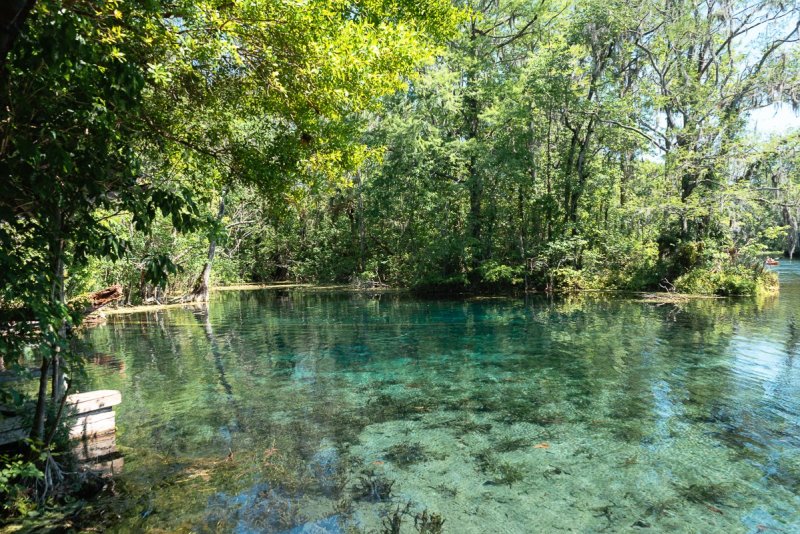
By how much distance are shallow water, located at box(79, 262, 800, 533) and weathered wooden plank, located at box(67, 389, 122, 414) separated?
601mm

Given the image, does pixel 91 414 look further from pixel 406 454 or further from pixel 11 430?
pixel 406 454

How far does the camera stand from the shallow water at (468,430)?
478 cm

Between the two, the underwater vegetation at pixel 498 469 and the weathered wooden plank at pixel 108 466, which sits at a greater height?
the weathered wooden plank at pixel 108 466

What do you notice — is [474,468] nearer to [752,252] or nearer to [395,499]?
[395,499]

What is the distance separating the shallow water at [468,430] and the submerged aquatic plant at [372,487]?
37 mm

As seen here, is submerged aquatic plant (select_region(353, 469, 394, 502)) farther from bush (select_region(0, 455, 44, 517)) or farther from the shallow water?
bush (select_region(0, 455, 44, 517))

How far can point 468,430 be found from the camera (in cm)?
699

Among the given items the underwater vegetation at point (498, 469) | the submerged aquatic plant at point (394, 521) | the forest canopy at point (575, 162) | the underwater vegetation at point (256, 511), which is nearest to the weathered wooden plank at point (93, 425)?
the underwater vegetation at point (256, 511)

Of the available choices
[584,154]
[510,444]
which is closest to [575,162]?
[584,154]

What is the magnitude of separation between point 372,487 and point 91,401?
4.01m

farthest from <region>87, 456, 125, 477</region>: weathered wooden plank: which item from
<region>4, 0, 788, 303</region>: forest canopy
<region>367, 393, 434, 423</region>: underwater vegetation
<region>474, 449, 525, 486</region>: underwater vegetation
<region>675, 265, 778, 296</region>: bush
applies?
<region>675, 265, 778, 296</region>: bush

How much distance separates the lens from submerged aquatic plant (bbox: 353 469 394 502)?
505cm

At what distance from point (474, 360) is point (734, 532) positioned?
7461mm

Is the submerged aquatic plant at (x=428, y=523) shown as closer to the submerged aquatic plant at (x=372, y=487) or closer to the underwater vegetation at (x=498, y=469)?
the submerged aquatic plant at (x=372, y=487)
